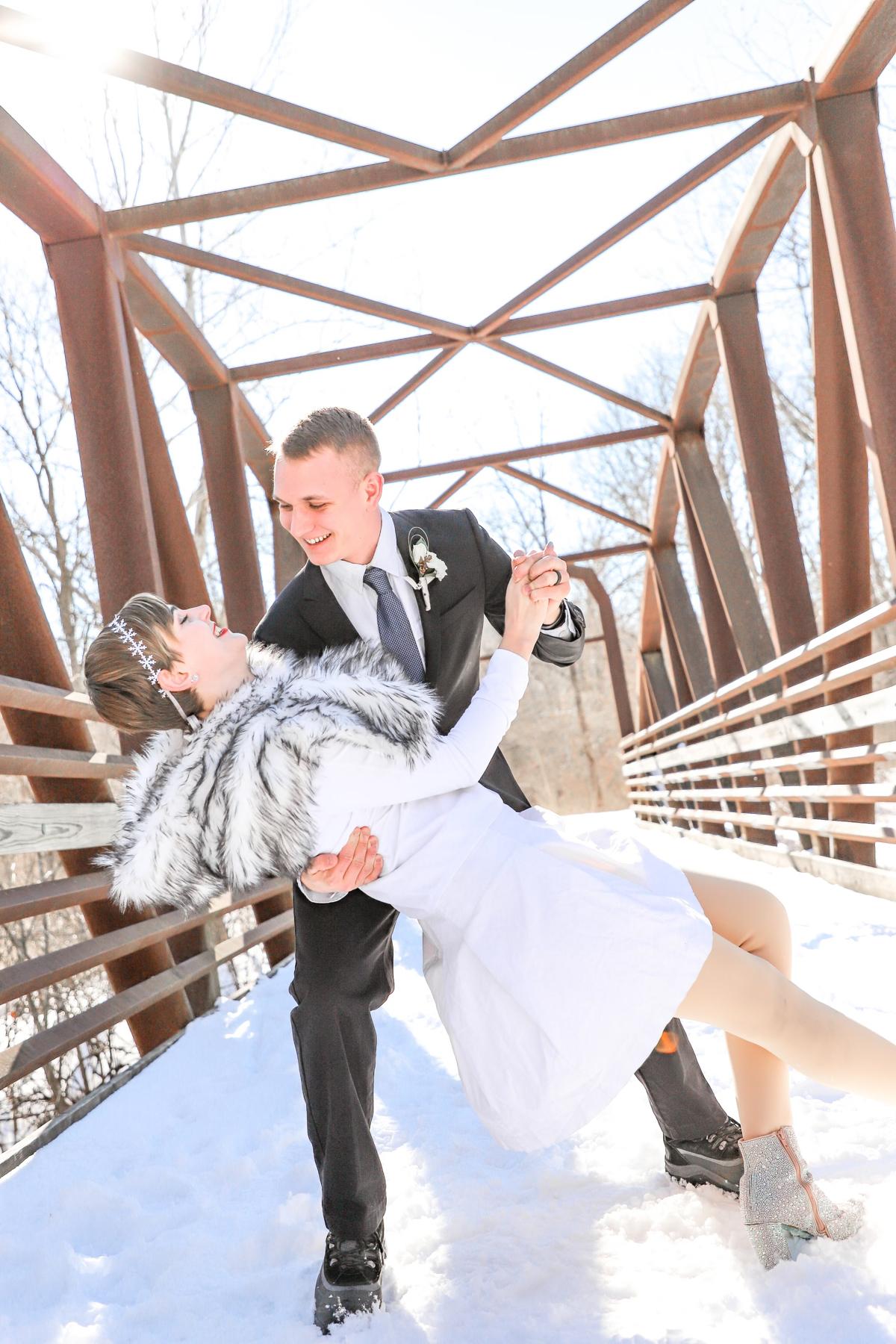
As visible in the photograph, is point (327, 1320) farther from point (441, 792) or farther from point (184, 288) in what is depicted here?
point (184, 288)

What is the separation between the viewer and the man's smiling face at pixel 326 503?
87.0 inches

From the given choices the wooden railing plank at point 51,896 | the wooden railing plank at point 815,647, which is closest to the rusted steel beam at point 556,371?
the wooden railing plank at point 815,647

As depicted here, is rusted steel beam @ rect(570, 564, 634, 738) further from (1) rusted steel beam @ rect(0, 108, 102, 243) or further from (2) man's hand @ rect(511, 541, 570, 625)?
(2) man's hand @ rect(511, 541, 570, 625)

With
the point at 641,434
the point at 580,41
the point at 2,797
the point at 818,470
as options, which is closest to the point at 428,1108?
the point at 818,470

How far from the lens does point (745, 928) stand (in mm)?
1892

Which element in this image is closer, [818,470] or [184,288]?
[818,470]

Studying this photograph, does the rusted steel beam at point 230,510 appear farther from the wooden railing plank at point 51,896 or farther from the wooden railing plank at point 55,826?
the wooden railing plank at point 51,896

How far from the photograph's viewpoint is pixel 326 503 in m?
2.22

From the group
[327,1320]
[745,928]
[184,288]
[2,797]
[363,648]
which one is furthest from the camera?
[184,288]

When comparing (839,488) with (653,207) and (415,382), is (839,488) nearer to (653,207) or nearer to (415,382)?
(653,207)

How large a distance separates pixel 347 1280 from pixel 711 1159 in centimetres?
69

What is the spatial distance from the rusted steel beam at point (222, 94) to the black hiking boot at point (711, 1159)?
138 inches

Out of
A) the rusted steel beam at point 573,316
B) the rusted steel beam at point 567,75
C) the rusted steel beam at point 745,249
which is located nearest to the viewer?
the rusted steel beam at point 567,75

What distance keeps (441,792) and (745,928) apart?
570mm
